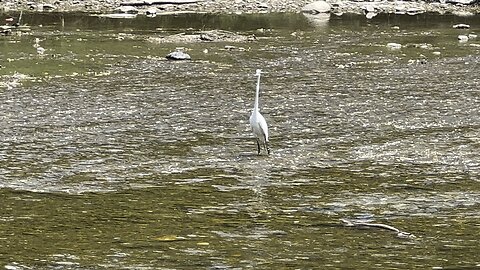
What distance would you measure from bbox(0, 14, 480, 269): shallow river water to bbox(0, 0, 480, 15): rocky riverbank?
40.3 ft

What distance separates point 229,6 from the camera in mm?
44000

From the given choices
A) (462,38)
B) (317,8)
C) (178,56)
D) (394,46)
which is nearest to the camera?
(178,56)

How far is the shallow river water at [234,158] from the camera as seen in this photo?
370 inches

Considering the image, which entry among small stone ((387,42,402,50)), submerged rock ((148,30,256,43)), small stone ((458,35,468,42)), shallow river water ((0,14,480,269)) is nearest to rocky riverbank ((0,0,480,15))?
submerged rock ((148,30,256,43))

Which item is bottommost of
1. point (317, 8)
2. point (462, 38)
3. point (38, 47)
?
point (38, 47)

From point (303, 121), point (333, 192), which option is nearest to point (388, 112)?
point (303, 121)

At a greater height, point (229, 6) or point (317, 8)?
point (317, 8)

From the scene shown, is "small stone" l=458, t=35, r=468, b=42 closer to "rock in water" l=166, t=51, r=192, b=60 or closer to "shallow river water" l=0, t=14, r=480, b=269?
"shallow river water" l=0, t=14, r=480, b=269

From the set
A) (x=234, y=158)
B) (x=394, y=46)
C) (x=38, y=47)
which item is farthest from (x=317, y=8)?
(x=234, y=158)

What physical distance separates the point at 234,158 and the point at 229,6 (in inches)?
1187

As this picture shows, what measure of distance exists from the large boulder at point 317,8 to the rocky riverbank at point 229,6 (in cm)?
38

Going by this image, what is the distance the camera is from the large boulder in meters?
42.6

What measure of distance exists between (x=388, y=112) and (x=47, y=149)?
7399mm

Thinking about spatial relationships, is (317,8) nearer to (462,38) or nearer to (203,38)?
(462,38)
